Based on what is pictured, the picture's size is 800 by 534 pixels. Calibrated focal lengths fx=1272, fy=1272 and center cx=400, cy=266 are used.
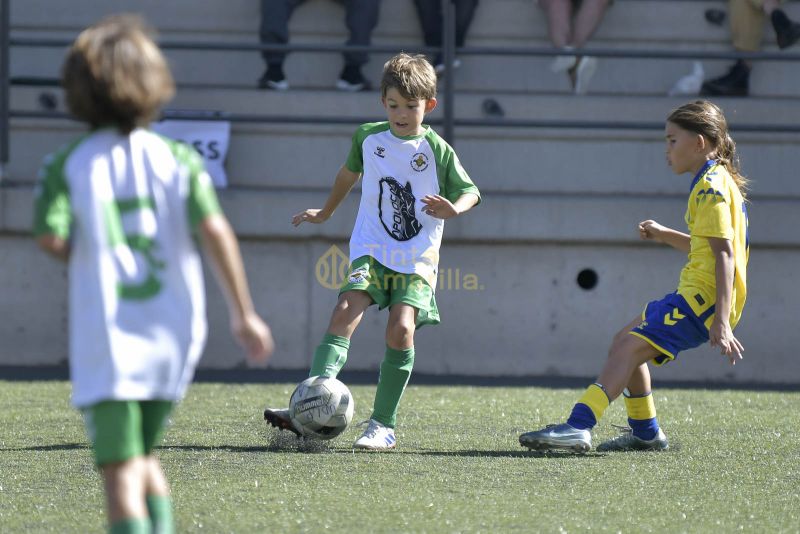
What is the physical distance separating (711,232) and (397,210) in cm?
131

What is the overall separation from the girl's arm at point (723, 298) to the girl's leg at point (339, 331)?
142 centimetres

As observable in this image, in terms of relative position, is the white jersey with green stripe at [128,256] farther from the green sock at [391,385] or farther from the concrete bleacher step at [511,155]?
the concrete bleacher step at [511,155]

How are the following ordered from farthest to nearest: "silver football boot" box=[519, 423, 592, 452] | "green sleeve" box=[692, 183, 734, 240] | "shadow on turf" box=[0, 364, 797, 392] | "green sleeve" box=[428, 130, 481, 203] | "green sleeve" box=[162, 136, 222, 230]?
"shadow on turf" box=[0, 364, 797, 392] → "green sleeve" box=[428, 130, 481, 203] → "silver football boot" box=[519, 423, 592, 452] → "green sleeve" box=[692, 183, 734, 240] → "green sleeve" box=[162, 136, 222, 230]

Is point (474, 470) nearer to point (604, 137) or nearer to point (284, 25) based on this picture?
point (604, 137)

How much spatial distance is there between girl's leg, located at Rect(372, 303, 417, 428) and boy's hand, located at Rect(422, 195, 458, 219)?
18.5 inches

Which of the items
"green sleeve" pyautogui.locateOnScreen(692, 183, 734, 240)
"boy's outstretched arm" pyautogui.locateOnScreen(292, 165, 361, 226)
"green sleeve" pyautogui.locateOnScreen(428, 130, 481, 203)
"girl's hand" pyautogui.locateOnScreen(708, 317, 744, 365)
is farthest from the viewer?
"boy's outstretched arm" pyautogui.locateOnScreen(292, 165, 361, 226)

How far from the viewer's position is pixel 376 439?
5.23 meters

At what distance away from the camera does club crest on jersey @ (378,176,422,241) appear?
17.7 feet

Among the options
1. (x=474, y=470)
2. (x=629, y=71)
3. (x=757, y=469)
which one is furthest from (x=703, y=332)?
(x=629, y=71)

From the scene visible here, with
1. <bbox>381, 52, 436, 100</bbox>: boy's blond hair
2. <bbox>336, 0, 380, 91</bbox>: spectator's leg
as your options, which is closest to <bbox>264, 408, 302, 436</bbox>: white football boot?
<bbox>381, 52, 436, 100</bbox>: boy's blond hair

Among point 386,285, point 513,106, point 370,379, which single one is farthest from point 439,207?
point 513,106

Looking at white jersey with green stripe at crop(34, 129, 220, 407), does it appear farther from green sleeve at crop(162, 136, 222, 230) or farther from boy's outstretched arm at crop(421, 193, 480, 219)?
boy's outstretched arm at crop(421, 193, 480, 219)

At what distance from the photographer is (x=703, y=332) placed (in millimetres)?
5117

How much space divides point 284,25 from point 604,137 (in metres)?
2.47
